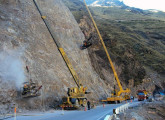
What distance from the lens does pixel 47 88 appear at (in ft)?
77.3

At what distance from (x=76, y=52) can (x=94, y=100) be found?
10.6m

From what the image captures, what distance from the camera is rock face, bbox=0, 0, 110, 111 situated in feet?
67.7

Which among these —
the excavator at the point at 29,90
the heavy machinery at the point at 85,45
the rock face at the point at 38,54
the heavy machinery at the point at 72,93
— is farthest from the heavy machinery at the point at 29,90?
the heavy machinery at the point at 85,45

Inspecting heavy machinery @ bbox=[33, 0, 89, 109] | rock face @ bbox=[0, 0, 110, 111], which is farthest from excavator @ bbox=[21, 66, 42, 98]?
heavy machinery @ bbox=[33, 0, 89, 109]

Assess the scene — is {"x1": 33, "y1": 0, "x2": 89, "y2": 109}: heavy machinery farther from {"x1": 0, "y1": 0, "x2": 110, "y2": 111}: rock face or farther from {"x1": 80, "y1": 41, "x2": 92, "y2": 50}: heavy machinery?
{"x1": 80, "y1": 41, "x2": 92, "y2": 50}: heavy machinery

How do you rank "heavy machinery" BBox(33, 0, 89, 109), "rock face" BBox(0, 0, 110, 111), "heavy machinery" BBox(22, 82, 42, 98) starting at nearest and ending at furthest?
"heavy machinery" BBox(22, 82, 42, 98), "rock face" BBox(0, 0, 110, 111), "heavy machinery" BBox(33, 0, 89, 109)

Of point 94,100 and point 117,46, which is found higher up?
point 117,46

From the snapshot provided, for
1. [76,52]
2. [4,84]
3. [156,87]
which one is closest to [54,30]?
[76,52]

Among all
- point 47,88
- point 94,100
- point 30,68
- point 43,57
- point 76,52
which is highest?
point 76,52

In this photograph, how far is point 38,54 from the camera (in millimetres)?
26797

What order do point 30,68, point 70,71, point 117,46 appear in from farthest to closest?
1. point 117,46
2. point 70,71
3. point 30,68

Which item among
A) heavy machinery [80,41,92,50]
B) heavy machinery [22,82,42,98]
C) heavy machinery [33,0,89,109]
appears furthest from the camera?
heavy machinery [80,41,92,50]

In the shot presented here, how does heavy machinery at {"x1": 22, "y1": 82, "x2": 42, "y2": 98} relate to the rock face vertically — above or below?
below

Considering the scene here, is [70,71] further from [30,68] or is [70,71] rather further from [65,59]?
[30,68]
